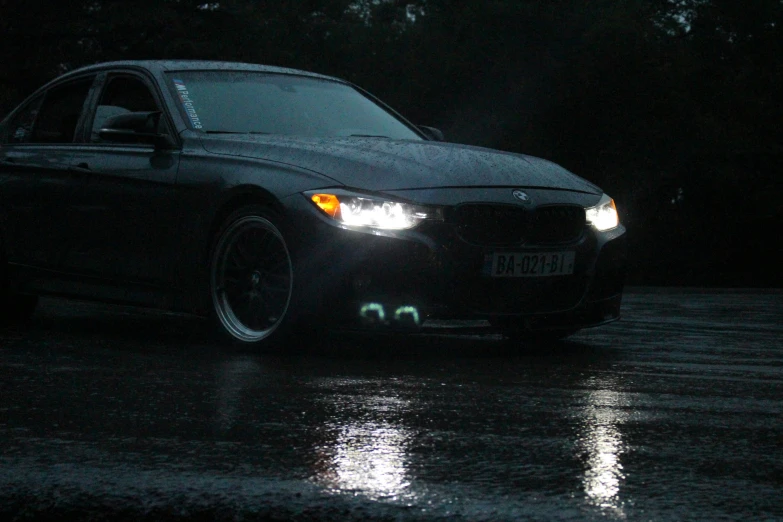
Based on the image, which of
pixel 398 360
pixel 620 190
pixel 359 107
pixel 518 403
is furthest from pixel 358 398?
pixel 620 190

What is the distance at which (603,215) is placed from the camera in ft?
24.2

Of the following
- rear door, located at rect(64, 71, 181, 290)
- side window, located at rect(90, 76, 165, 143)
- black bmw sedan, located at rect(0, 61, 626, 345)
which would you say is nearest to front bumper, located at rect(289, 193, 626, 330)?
black bmw sedan, located at rect(0, 61, 626, 345)

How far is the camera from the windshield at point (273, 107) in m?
7.72

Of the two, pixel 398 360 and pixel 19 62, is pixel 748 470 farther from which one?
pixel 19 62

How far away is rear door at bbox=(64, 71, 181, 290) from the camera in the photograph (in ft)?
24.2

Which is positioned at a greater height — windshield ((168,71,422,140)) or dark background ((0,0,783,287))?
dark background ((0,0,783,287))

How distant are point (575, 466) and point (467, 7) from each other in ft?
151

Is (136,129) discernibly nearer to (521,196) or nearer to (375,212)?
(375,212)

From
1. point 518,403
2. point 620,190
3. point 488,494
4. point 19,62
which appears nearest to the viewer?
point 488,494

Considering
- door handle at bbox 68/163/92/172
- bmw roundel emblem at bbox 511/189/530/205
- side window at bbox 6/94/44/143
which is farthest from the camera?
side window at bbox 6/94/44/143

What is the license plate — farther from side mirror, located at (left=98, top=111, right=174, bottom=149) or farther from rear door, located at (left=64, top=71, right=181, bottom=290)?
side mirror, located at (left=98, top=111, right=174, bottom=149)

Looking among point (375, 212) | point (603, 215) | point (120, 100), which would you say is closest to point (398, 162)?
point (375, 212)

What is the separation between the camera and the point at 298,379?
5.79m

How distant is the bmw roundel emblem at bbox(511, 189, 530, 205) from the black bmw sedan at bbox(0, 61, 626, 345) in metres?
0.01
